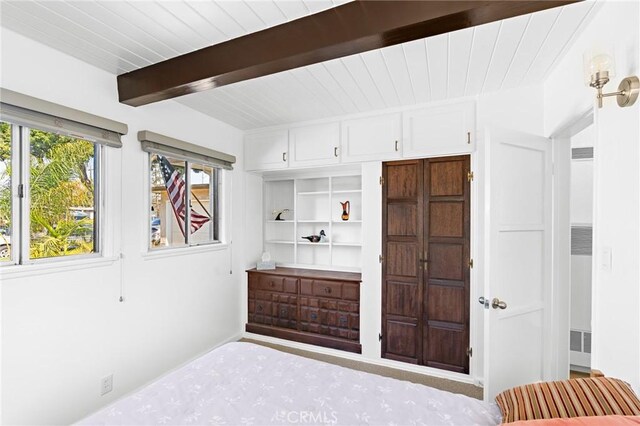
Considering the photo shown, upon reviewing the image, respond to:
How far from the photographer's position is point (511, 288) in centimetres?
215

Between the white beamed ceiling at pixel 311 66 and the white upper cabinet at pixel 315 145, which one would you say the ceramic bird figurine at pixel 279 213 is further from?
the white beamed ceiling at pixel 311 66

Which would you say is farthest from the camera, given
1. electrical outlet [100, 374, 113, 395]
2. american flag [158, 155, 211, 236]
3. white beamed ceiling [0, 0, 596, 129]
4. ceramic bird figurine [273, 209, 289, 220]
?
ceramic bird figurine [273, 209, 289, 220]

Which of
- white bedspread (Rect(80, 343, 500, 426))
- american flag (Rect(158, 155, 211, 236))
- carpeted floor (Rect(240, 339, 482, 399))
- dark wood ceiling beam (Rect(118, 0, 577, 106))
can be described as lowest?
carpeted floor (Rect(240, 339, 482, 399))

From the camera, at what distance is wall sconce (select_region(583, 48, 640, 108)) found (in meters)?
1.21

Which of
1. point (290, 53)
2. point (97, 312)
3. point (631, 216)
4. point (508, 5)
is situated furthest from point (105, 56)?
point (631, 216)

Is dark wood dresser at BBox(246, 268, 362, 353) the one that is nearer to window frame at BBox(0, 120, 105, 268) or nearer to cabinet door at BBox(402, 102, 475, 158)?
cabinet door at BBox(402, 102, 475, 158)

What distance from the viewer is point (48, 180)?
2014 mm

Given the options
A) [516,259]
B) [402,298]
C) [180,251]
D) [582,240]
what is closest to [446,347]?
[402,298]

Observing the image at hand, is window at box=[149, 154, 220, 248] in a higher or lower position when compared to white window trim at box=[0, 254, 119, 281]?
higher

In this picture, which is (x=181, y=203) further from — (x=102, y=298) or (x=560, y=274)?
(x=560, y=274)

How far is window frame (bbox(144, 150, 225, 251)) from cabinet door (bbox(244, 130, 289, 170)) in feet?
1.31

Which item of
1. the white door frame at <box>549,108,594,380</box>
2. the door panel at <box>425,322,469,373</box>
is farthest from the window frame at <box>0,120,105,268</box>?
the white door frame at <box>549,108,594,380</box>

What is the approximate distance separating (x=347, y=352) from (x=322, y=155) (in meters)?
2.10

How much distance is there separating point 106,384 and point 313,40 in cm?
269
